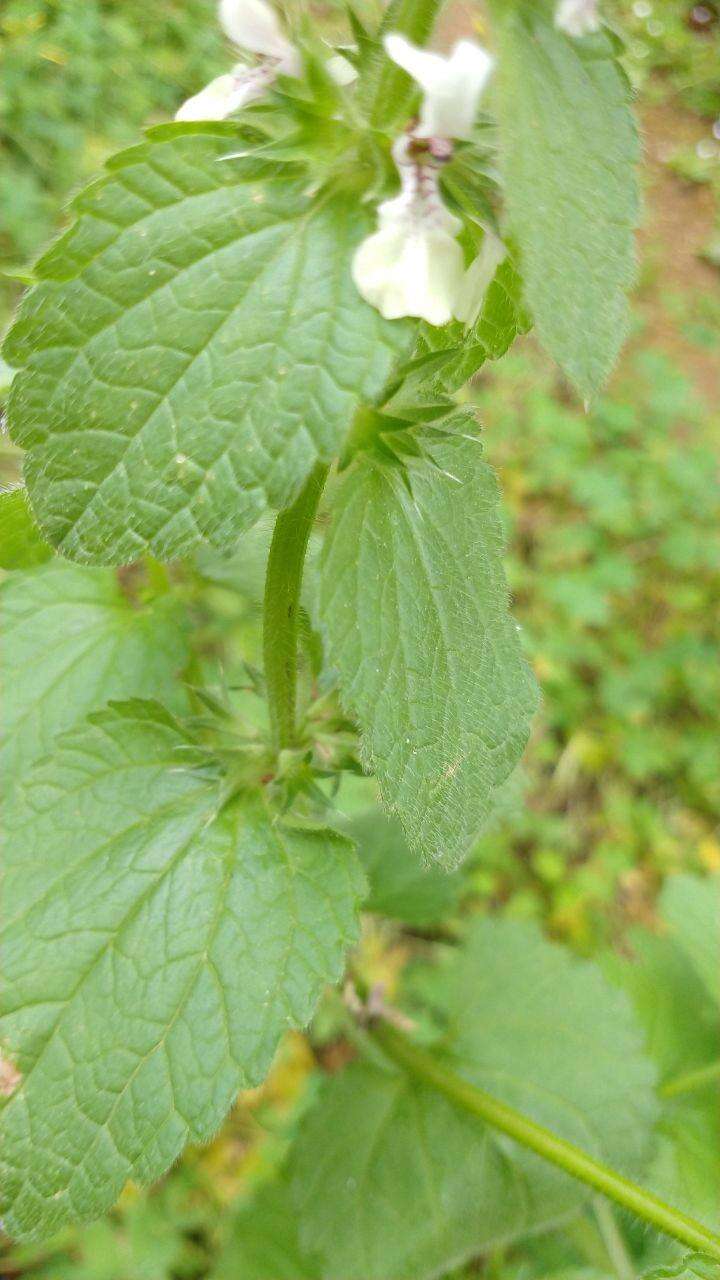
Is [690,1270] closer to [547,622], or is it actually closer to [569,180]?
[569,180]

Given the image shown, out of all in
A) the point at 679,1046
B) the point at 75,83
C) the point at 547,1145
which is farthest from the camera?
the point at 75,83

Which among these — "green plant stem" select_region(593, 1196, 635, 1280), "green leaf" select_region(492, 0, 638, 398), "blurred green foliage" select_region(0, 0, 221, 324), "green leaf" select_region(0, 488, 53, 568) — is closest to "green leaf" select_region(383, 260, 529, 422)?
"green leaf" select_region(492, 0, 638, 398)

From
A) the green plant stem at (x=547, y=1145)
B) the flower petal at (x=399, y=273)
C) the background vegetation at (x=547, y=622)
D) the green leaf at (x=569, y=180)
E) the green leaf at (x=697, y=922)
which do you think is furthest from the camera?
the background vegetation at (x=547, y=622)

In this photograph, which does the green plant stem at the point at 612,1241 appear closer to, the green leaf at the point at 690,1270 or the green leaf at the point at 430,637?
the green leaf at the point at 690,1270

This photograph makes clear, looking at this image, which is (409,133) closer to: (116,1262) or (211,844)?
(211,844)

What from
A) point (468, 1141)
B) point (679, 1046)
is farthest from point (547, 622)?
point (468, 1141)

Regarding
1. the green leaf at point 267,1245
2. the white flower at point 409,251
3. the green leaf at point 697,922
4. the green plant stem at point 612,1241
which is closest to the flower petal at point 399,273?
the white flower at point 409,251
